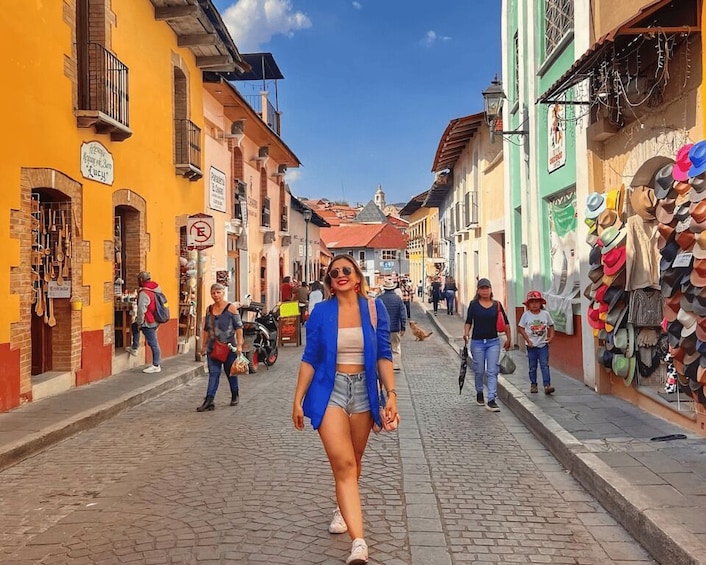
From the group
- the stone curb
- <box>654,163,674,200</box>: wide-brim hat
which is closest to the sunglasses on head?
the stone curb

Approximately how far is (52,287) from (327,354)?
6.97m

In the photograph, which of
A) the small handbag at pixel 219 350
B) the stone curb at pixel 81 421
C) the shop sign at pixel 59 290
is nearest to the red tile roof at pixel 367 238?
the stone curb at pixel 81 421

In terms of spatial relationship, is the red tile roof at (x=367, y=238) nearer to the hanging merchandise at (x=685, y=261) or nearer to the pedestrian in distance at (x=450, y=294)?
the pedestrian in distance at (x=450, y=294)

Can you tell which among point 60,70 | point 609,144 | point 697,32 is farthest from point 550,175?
point 60,70

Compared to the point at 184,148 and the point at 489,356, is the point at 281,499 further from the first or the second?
the point at 184,148

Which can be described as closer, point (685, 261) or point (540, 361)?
point (685, 261)

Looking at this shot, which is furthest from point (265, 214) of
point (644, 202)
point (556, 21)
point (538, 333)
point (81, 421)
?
point (644, 202)

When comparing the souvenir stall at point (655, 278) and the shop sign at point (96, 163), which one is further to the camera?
the shop sign at point (96, 163)

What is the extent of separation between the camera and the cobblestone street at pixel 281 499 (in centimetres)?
418

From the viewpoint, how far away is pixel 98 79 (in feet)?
33.4

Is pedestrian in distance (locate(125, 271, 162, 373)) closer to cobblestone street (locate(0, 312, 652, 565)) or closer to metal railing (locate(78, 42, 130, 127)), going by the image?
metal railing (locate(78, 42, 130, 127))

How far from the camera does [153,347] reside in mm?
11469

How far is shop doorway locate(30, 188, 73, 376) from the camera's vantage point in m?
9.42

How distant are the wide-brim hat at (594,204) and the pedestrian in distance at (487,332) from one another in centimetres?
165
